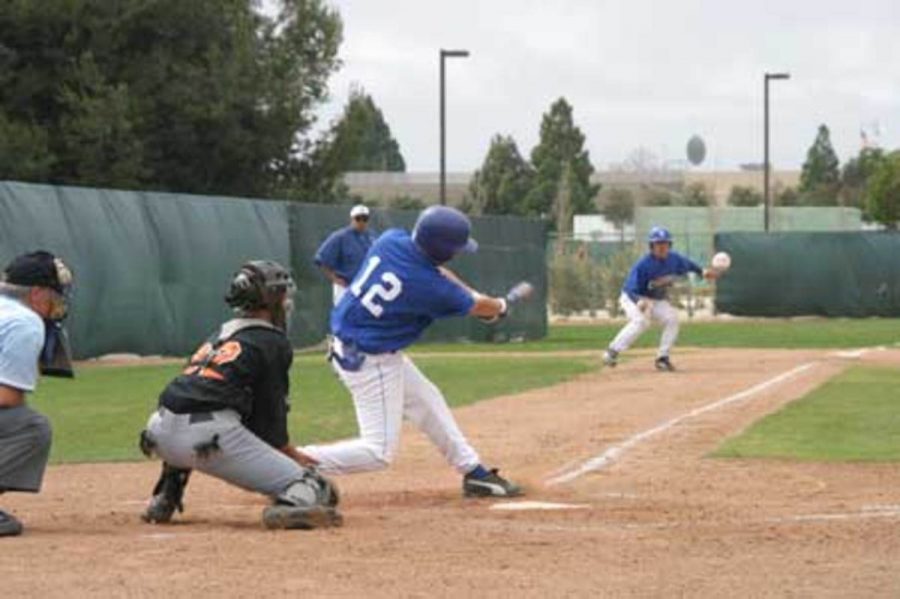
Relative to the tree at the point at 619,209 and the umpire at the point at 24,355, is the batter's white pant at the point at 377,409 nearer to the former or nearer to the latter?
the umpire at the point at 24,355

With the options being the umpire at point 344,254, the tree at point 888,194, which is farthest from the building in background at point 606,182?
the umpire at point 344,254

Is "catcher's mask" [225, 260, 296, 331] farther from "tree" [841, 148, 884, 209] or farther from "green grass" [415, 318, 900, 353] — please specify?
"tree" [841, 148, 884, 209]

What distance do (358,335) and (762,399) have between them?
795 cm

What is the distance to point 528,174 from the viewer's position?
85375 mm

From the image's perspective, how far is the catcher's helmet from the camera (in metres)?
8.77

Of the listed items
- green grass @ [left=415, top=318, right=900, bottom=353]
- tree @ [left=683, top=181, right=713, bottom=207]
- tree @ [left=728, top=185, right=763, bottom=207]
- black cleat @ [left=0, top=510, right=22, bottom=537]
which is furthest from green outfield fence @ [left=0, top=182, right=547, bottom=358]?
tree @ [left=728, top=185, right=763, bottom=207]

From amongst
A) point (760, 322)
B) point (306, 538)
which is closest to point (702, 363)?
point (306, 538)

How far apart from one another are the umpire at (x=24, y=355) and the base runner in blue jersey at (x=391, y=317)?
61.0 inches

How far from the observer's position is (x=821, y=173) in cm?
10662

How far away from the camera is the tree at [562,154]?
83438 mm

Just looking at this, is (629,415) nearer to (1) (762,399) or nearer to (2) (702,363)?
(1) (762,399)

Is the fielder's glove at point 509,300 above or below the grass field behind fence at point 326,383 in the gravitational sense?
above

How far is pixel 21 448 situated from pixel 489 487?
2.70 m

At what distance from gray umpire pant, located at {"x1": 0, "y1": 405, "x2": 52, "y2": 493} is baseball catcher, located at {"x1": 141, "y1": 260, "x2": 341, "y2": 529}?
0.53 meters
